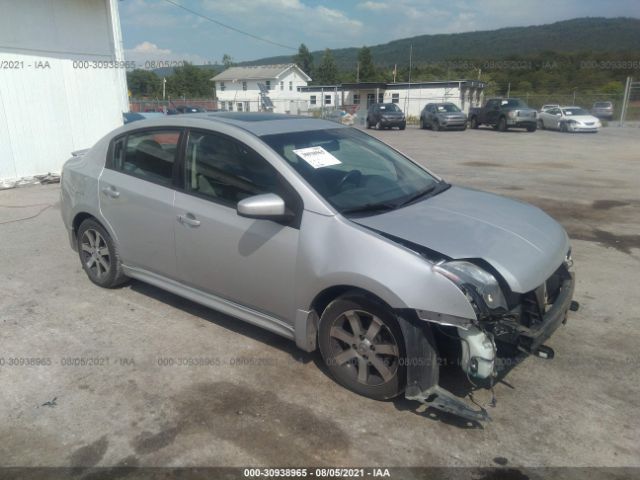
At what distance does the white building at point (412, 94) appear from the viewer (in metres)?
44.8

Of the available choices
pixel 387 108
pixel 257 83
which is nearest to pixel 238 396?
pixel 387 108

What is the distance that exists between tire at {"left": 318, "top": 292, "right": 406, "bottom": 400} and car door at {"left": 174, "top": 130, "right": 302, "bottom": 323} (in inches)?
13.9

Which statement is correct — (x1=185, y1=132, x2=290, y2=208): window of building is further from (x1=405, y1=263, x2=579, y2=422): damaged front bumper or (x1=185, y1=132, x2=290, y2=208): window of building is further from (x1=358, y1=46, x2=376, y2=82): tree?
(x1=358, y1=46, x2=376, y2=82): tree

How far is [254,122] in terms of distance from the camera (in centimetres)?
390

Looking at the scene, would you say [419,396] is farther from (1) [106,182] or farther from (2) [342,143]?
(1) [106,182]

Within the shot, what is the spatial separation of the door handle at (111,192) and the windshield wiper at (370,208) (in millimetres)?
2237

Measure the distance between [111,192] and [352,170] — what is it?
219 cm

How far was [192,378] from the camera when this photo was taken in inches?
134

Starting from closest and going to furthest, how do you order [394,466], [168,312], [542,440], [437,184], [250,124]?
[394,466]
[542,440]
[250,124]
[437,184]
[168,312]

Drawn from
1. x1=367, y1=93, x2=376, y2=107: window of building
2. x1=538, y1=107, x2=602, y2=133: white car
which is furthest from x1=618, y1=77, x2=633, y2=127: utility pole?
x1=367, y1=93, x2=376, y2=107: window of building

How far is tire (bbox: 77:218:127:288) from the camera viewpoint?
182 inches

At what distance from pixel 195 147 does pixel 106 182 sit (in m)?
1.14

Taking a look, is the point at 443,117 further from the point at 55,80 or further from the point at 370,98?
the point at 370,98

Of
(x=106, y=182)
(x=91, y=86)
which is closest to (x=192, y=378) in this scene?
(x=106, y=182)
